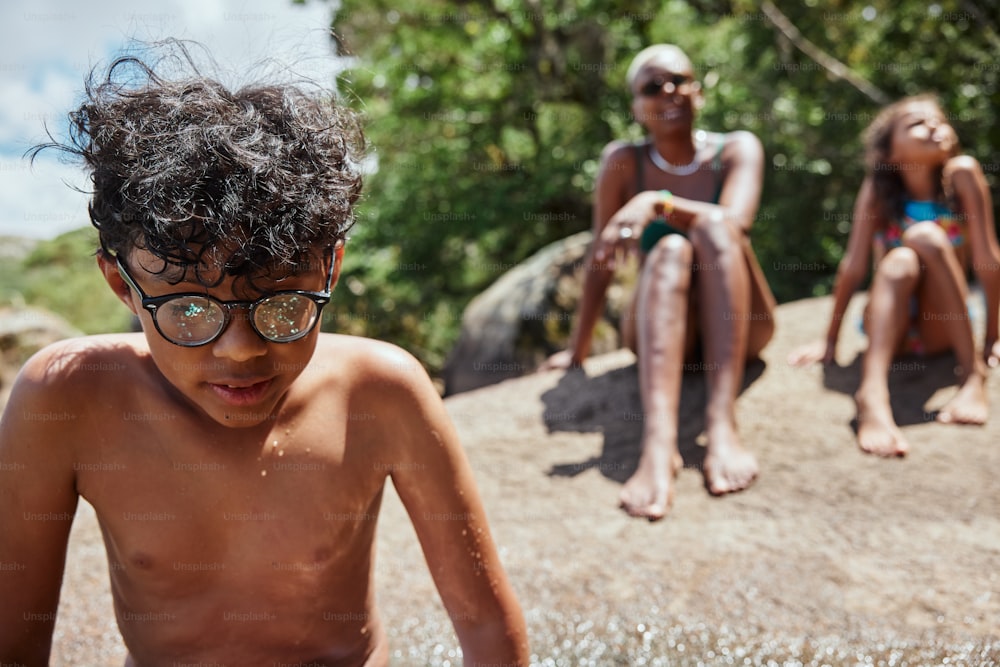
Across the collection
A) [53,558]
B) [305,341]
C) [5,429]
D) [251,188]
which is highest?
[251,188]

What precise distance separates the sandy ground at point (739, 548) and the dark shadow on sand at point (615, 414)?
1cm

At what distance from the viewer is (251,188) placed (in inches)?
56.2

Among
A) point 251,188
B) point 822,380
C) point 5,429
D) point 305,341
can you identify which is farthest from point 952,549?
point 5,429

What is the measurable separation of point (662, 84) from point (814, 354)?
1447 millimetres

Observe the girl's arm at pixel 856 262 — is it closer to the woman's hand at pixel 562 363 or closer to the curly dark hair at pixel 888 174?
the curly dark hair at pixel 888 174

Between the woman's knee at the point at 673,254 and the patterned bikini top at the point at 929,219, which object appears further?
the patterned bikini top at the point at 929,219

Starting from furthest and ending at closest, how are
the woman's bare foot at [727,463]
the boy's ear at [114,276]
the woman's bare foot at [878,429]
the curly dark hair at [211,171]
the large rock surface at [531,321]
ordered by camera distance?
the large rock surface at [531,321]
the woman's bare foot at [878,429]
the woman's bare foot at [727,463]
the boy's ear at [114,276]
the curly dark hair at [211,171]

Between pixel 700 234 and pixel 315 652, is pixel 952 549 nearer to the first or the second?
pixel 700 234

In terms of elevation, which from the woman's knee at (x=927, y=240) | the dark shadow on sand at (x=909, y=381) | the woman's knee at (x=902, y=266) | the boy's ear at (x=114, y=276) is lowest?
the dark shadow on sand at (x=909, y=381)

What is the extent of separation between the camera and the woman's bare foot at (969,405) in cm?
355

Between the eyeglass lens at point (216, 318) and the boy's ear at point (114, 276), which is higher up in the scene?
the boy's ear at point (114, 276)

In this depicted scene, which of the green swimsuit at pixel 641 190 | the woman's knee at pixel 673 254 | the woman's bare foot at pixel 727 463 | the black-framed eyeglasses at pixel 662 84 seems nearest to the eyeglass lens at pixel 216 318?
the woman's bare foot at pixel 727 463

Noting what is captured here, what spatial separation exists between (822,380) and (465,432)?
5.33 ft

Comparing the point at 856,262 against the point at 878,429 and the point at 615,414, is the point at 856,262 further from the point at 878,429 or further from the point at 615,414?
the point at 615,414
